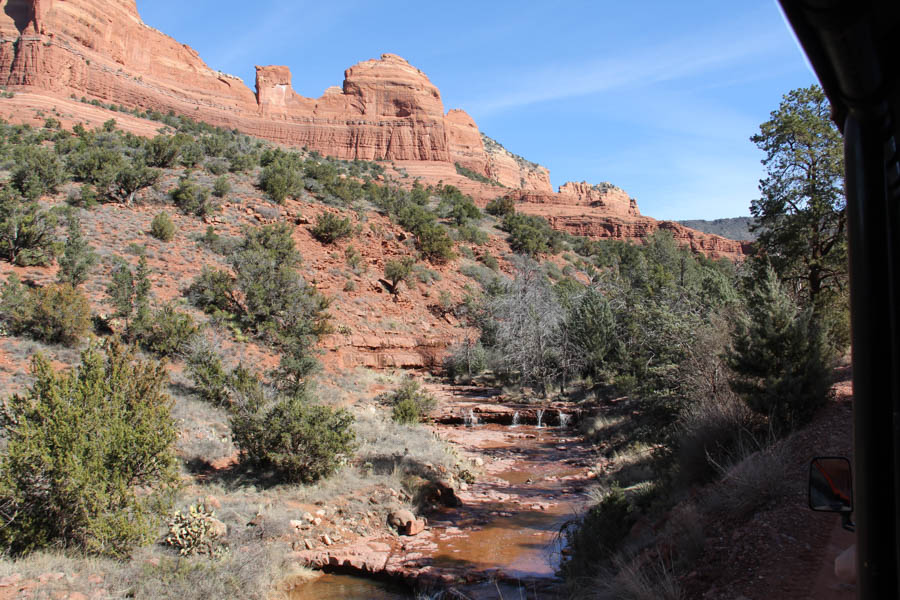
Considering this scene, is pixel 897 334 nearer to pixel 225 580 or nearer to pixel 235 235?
pixel 225 580

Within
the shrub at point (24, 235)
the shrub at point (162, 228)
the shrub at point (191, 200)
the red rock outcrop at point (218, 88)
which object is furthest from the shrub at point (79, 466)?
the red rock outcrop at point (218, 88)

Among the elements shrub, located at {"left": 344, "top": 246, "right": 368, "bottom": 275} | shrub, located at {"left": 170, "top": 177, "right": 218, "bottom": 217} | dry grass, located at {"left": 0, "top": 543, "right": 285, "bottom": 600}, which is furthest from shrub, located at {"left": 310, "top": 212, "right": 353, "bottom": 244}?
dry grass, located at {"left": 0, "top": 543, "right": 285, "bottom": 600}

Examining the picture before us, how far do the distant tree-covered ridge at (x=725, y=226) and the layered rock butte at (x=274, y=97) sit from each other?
23.7 metres

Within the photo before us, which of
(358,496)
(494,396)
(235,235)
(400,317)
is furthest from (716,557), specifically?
(235,235)

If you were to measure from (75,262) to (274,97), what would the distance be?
193 ft

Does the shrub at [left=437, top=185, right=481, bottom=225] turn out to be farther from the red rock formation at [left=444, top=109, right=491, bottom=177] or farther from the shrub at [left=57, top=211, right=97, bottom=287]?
the red rock formation at [left=444, top=109, right=491, bottom=177]

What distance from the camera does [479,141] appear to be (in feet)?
281

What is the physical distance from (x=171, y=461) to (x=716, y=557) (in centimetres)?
625

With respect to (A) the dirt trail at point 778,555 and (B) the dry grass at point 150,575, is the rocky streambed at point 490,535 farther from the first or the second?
(A) the dirt trail at point 778,555

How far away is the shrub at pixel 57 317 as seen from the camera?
1296 cm

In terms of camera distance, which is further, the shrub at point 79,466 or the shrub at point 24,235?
the shrub at point 24,235

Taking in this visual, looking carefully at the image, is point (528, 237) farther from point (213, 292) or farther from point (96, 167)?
point (96, 167)

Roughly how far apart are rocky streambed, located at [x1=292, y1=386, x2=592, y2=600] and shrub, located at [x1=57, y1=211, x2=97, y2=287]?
40.4 feet

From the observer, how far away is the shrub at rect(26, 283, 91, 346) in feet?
42.5
